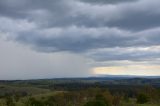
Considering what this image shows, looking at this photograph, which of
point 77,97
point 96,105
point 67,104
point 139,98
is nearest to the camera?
point 96,105

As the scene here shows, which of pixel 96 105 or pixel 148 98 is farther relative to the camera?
pixel 148 98

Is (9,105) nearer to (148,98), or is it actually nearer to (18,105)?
(18,105)

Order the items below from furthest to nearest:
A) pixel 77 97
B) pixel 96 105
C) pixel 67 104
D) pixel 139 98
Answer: pixel 77 97 → pixel 67 104 → pixel 139 98 → pixel 96 105

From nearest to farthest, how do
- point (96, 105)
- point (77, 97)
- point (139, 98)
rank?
point (96, 105), point (139, 98), point (77, 97)

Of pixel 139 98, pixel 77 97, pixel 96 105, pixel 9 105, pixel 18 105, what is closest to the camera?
pixel 96 105

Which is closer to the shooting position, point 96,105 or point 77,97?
point 96,105

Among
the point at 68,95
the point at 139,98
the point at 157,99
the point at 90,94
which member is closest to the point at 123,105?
the point at 139,98

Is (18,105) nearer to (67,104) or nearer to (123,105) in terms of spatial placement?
(67,104)

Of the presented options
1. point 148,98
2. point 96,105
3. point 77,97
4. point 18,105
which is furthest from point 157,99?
point 18,105

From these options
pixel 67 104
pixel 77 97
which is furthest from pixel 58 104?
pixel 77 97
